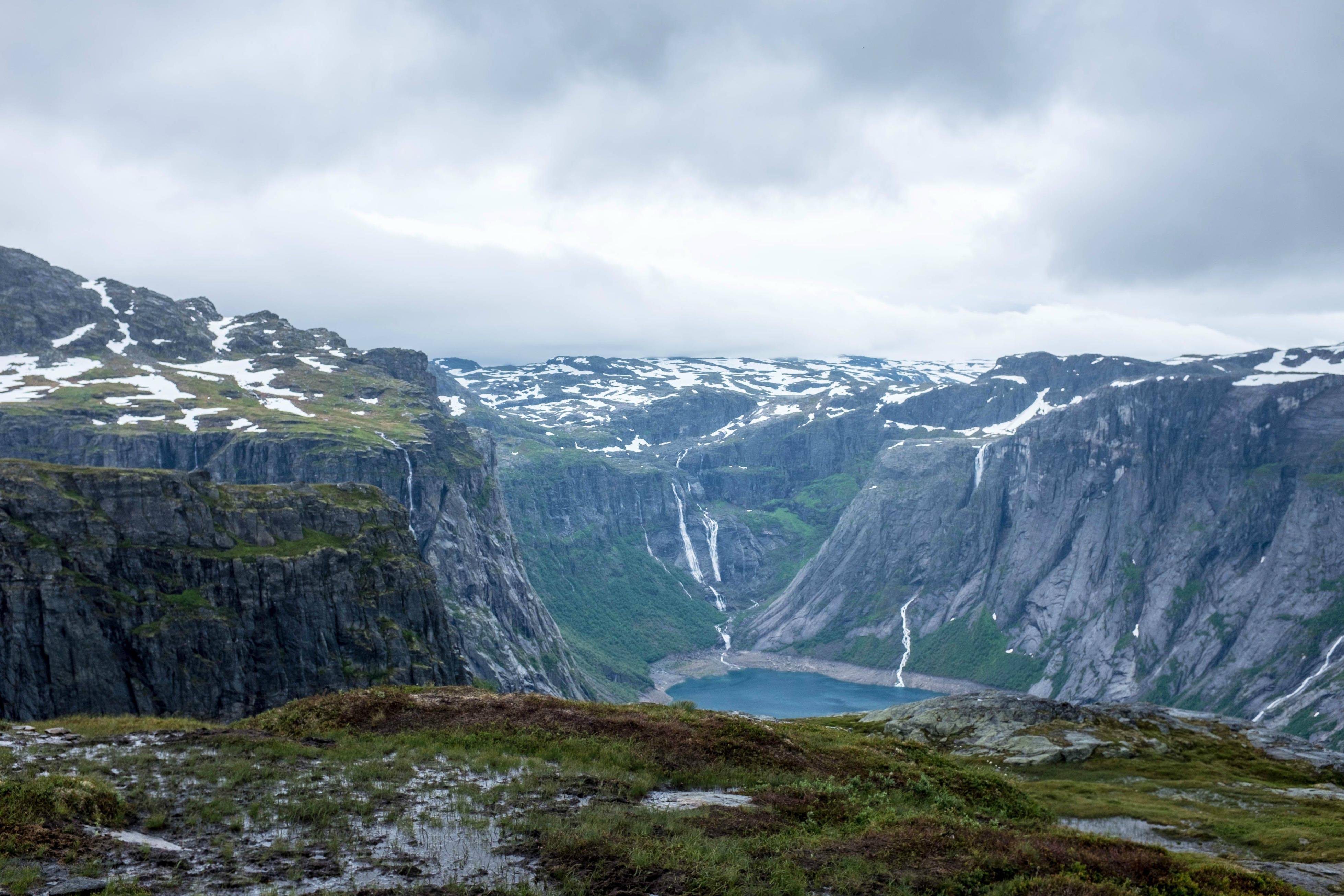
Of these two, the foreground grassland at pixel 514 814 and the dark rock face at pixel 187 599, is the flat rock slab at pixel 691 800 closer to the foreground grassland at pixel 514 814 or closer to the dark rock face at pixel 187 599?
the foreground grassland at pixel 514 814

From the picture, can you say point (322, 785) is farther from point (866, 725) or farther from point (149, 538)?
point (149, 538)

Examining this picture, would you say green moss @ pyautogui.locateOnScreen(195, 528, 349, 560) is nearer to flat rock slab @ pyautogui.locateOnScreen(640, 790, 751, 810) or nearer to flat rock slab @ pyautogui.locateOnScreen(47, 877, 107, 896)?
flat rock slab @ pyautogui.locateOnScreen(640, 790, 751, 810)

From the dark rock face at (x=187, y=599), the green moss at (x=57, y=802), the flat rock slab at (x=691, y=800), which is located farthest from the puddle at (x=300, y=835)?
the dark rock face at (x=187, y=599)

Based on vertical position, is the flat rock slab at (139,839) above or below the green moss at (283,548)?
above

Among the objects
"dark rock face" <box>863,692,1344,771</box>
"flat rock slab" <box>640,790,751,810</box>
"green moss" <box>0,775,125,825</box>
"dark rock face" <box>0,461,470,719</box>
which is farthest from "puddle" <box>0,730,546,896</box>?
"dark rock face" <box>0,461,470,719</box>

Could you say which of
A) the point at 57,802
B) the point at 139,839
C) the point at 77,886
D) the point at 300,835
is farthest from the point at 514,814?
the point at 57,802

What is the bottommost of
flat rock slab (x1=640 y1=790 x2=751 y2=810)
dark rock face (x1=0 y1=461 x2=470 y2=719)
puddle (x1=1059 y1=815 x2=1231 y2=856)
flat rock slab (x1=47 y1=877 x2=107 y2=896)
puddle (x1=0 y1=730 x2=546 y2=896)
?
dark rock face (x1=0 y1=461 x2=470 y2=719)

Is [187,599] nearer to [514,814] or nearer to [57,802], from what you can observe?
[57,802]
